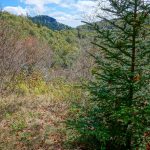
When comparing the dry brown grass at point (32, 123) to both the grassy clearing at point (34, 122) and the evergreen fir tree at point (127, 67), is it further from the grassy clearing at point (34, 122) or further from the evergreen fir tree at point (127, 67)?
the evergreen fir tree at point (127, 67)

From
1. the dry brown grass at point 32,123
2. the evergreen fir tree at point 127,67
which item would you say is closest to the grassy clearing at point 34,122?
the dry brown grass at point 32,123

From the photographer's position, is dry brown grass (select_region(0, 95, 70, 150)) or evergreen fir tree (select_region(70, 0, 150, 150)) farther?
dry brown grass (select_region(0, 95, 70, 150))

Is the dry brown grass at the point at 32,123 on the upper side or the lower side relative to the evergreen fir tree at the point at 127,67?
lower

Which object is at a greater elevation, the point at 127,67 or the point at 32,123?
the point at 127,67

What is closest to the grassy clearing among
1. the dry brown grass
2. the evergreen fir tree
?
the dry brown grass

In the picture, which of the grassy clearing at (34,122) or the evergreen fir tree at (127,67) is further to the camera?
the grassy clearing at (34,122)

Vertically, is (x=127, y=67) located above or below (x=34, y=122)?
above

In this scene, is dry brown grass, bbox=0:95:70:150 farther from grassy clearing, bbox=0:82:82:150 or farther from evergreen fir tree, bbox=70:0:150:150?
evergreen fir tree, bbox=70:0:150:150

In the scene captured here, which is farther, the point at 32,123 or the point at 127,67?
the point at 32,123

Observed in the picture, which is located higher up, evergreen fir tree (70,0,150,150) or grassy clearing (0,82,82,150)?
evergreen fir tree (70,0,150,150)

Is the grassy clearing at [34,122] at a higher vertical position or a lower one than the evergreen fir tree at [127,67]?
lower

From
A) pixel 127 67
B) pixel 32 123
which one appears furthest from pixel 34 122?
→ pixel 127 67

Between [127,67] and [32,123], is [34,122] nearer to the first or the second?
[32,123]

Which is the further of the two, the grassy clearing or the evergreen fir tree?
the grassy clearing
